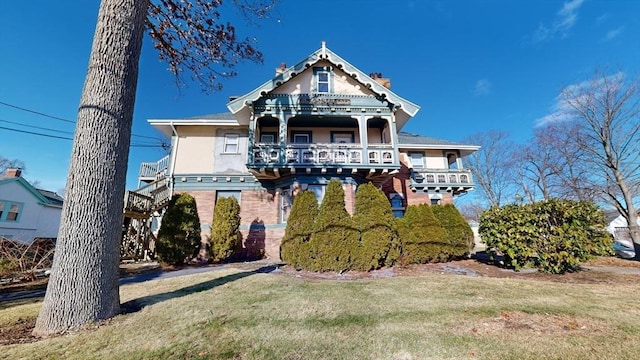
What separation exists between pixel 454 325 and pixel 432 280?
11.2 feet

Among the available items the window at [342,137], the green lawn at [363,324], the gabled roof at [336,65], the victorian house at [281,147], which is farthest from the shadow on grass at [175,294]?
the window at [342,137]

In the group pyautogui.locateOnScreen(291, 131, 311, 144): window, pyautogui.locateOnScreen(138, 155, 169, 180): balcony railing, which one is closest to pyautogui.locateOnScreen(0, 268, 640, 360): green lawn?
pyautogui.locateOnScreen(291, 131, 311, 144): window

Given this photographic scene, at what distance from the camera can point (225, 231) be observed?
11.6 meters

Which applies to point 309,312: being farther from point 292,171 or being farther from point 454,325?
point 292,171

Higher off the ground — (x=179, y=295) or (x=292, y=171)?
(x=292, y=171)

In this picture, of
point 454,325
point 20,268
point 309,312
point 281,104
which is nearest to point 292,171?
point 281,104

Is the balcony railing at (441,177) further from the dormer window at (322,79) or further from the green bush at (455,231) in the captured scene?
the dormer window at (322,79)

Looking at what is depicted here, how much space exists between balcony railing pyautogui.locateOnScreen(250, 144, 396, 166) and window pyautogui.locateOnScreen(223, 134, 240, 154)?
7.66 feet

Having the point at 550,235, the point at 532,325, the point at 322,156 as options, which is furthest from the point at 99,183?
the point at 550,235

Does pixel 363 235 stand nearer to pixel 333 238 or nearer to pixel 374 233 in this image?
pixel 374 233

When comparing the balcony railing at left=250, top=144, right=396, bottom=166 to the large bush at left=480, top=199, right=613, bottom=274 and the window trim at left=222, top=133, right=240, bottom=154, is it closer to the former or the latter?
the window trim at left=222, top=133, right=240, bottom=154

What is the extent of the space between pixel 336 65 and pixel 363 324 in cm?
1338

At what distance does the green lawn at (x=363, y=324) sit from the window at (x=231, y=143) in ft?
30.0

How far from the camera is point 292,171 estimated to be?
12672 millimetres
